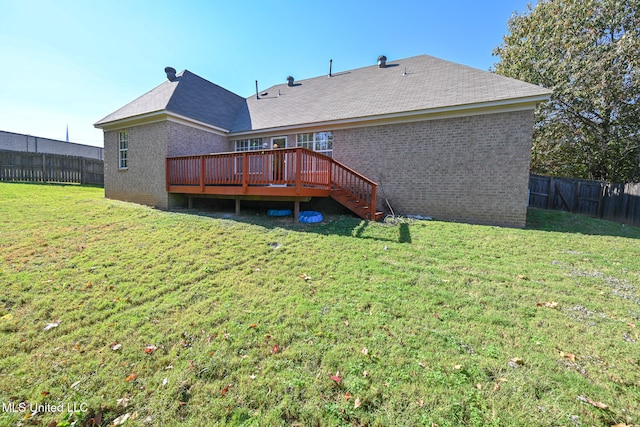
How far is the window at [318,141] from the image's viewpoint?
11.1 metres

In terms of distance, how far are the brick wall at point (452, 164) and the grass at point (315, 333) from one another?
115 inches

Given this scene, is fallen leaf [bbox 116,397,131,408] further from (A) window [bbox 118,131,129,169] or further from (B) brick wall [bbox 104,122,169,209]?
(A) window [bbox 118,131,129,169]

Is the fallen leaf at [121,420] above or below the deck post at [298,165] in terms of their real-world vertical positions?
below

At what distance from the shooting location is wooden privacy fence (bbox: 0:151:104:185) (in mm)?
15281

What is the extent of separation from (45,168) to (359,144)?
19.2m

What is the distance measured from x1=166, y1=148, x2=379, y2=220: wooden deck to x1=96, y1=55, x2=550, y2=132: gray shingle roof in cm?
277


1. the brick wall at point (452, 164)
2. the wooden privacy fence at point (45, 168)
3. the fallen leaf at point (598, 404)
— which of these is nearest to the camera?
the fallen leaf at point (598, 404)

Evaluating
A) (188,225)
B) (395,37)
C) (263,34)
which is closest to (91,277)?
(188,225)

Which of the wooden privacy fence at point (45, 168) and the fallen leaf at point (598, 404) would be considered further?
the wooden privacy fence at point (45, 168)

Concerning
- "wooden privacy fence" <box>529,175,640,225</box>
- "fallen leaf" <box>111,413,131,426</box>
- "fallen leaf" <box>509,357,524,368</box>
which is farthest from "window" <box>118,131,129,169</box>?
"wooden privacy fence" <box>529,175,640,225</box>

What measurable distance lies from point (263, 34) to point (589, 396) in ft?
48.4

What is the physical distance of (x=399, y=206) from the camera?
991 centimetres

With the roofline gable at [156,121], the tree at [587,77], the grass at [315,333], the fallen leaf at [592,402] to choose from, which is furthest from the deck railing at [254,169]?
the tree at [587,77]

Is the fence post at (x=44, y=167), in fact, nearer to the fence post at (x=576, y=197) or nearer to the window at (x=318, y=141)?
the window at (x=318, y=141)
